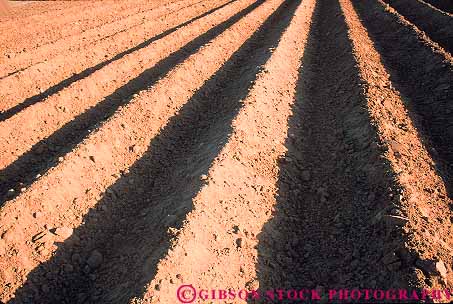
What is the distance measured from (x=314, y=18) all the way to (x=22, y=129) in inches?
488

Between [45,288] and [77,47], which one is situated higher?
[77,47]

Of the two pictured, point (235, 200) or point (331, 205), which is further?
point (331, 205)

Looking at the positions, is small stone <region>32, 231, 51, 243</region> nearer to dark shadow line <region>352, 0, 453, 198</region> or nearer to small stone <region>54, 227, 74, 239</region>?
small stone <region>54, 227, 74, 239</region>

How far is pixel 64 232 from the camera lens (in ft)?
19.6

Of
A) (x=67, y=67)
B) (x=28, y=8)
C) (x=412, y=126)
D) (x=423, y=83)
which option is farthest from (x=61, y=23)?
(x=412, y=126)

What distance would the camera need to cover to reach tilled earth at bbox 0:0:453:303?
5262mm

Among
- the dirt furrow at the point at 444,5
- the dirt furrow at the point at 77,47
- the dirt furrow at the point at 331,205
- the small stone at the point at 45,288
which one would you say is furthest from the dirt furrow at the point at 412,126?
the dirt furrow at the point at 77,47

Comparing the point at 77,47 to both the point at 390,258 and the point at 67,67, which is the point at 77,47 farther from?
the point at 390,258

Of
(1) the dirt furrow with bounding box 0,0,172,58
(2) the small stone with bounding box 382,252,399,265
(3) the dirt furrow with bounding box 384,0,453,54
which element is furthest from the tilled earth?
(1) the dirt furrow with bounding box 0,0,172,58

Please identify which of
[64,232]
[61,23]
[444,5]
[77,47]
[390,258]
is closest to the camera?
[390,258]

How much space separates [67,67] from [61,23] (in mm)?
7492

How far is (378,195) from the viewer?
237 inches

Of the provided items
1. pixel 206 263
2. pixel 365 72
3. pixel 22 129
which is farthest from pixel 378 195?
pixel 22 129

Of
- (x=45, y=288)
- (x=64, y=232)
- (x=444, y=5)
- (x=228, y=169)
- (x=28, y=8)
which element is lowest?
(x=45, y=288)
